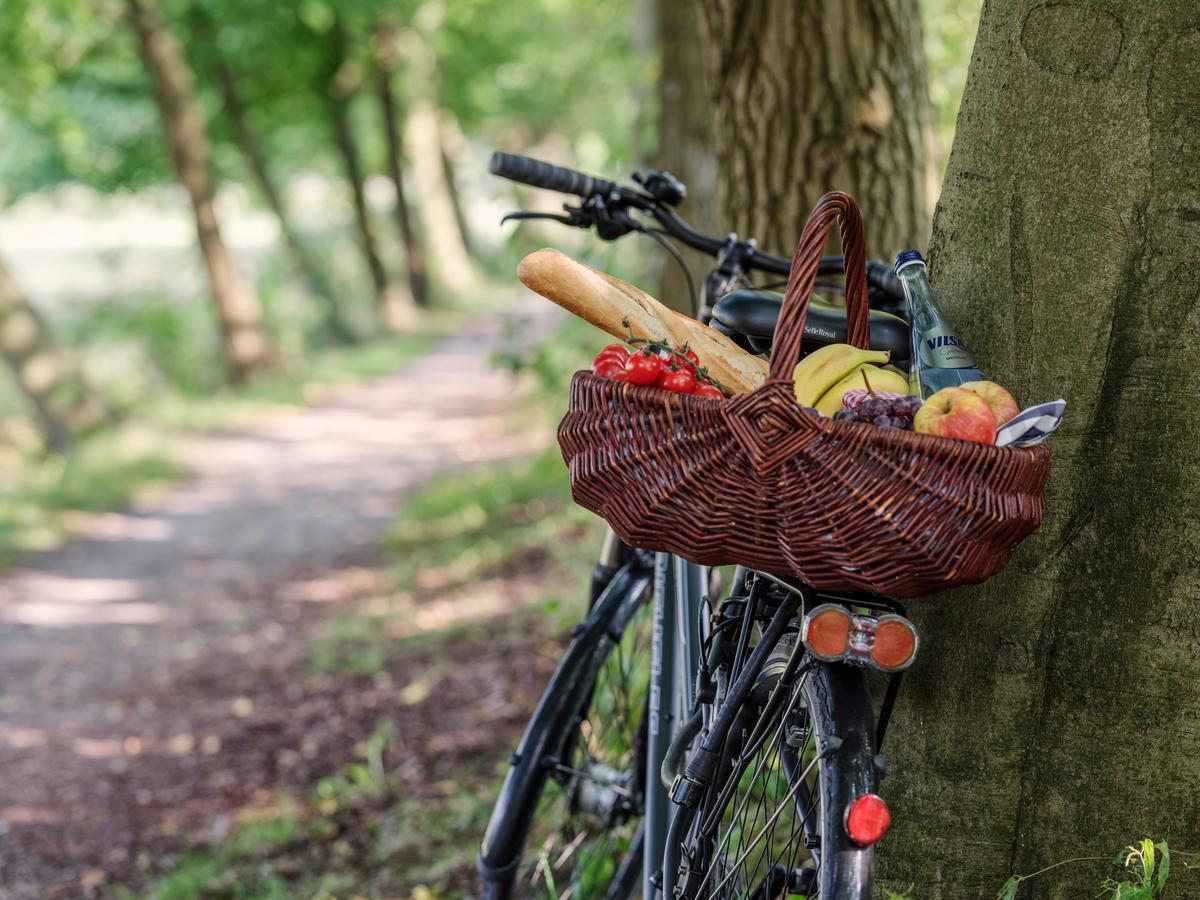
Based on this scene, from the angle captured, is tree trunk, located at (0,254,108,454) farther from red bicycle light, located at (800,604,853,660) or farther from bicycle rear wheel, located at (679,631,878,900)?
red bicycle light, located at (800,604,853,660)

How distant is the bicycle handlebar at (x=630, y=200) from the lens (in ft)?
7.70

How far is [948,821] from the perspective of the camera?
214 centimetres

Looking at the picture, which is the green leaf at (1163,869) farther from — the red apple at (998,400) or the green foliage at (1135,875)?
the red apple at (998,400)

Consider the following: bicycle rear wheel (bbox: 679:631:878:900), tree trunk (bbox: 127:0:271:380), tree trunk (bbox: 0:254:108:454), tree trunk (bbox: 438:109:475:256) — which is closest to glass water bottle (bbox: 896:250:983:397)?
→ bicycle rear wheel (bbox: 679:631:878:900)

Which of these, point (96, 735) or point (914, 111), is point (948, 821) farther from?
point (96, 735)

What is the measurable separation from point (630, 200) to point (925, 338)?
2.56 ft

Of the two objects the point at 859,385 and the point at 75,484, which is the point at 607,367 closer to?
the point at 859,385

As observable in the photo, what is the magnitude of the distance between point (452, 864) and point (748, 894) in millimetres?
1818

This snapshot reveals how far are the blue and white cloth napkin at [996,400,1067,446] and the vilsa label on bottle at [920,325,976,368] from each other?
33cm

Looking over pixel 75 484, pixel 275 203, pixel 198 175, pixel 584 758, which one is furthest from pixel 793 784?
pixel 275 203

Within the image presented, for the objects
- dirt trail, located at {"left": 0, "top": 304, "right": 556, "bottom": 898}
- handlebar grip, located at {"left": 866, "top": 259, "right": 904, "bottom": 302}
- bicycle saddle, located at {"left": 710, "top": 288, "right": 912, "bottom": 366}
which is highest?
handlebar grip, located at {"left": 866, "top": 259, "right": 904, "bottom": 302}

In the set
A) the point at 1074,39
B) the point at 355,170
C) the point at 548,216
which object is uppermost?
the point at 355,170

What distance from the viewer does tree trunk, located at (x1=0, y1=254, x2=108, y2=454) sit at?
12078 mm

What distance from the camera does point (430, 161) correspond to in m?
24.6
